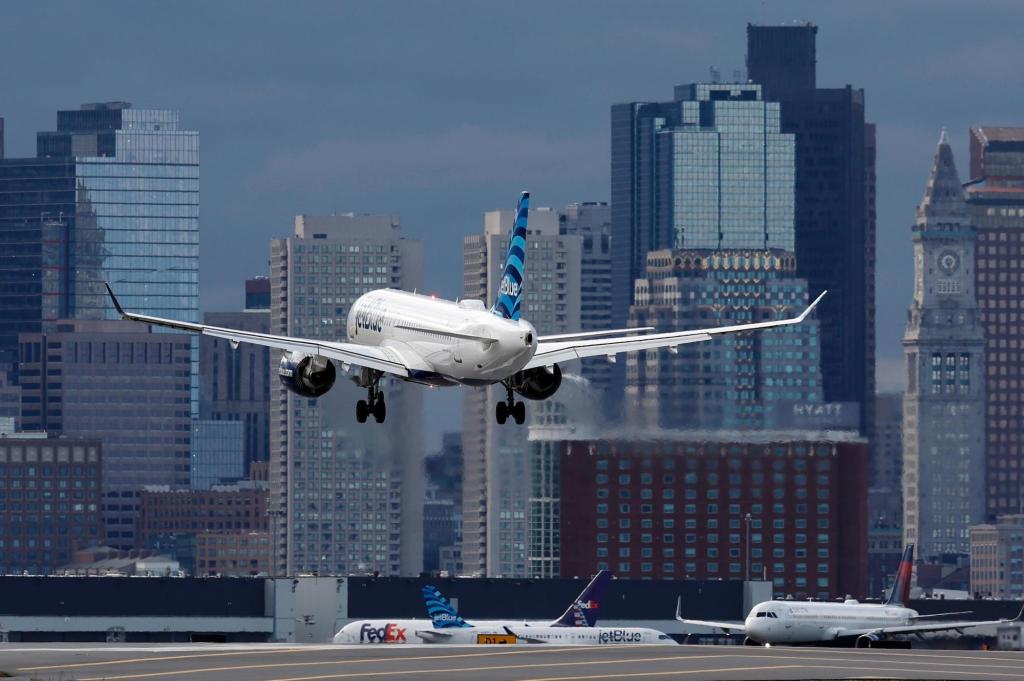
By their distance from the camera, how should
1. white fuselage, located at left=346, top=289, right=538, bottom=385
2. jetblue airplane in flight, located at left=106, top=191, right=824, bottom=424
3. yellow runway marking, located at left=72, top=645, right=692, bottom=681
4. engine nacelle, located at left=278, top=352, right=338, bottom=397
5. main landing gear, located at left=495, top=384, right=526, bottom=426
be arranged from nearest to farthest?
white fuselage, located at left=346, top=289, right=538, bottom=385
jetblue airplane in flight, located at left=106, top=191, right=824, bottom=424
main landing gear, located at left=495, top=384, right=526, bottom=426
engine nacelle, located at left=278, top=352, right=338, bottom=397
yellow runway marking, located at left=72, top=645, right=692, bottom=681

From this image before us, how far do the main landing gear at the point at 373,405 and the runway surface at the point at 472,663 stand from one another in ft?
51.3

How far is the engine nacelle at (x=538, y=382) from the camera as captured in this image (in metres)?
144

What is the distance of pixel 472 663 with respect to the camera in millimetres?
171750

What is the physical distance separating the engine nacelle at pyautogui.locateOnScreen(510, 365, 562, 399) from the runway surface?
18.9 m

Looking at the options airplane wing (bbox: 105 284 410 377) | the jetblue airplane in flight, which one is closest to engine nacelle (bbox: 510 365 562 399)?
the jetblue airplane in flight

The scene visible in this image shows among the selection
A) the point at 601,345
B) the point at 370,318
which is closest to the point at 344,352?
the point at 370,318

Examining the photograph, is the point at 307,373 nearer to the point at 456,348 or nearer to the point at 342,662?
the point at 456,348

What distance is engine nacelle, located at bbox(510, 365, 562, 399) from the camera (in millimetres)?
144250

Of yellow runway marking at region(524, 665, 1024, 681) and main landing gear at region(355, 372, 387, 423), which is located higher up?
main landing gear at region(355, 372, 387, 423)

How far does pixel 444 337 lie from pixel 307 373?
875 centimetres

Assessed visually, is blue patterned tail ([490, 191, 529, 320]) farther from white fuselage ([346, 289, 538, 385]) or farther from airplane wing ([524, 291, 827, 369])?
airplane wing ([524, 291, 827, 369])

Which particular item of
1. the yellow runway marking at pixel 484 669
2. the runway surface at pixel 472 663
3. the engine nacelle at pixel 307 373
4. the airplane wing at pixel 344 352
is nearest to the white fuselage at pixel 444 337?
the airplane wing at pixel 344 352

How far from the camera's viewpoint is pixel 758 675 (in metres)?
164

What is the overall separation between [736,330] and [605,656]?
4350 cm
